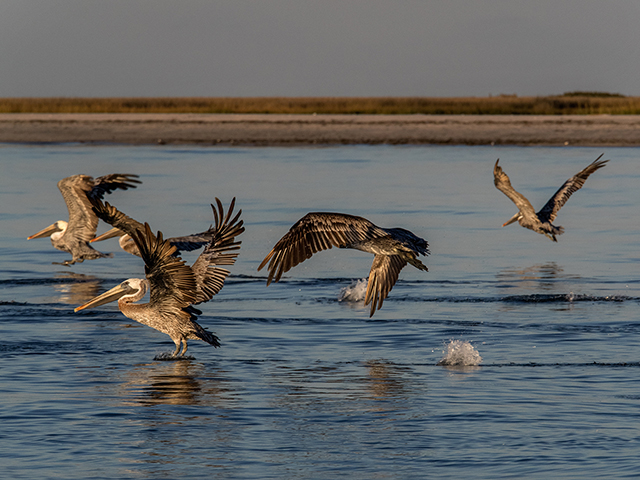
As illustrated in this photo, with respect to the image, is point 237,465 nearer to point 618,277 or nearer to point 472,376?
point 472,376

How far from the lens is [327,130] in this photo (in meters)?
47.0

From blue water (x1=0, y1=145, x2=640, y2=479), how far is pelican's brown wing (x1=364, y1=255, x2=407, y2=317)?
490mm

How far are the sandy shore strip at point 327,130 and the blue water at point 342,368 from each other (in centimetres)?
2484

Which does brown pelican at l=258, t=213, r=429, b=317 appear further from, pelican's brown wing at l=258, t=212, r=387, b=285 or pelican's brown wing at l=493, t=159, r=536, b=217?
pelican's brown wing at l=493, t=159, r=536, b=217

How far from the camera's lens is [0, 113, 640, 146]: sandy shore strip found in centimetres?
4397

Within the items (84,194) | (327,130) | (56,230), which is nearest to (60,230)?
(56,230)

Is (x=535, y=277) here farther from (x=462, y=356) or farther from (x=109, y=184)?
(x=109, y=184)

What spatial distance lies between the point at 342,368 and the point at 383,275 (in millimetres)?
1213

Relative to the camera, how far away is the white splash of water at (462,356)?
30.0ft

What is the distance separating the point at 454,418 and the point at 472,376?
1302 millimetres

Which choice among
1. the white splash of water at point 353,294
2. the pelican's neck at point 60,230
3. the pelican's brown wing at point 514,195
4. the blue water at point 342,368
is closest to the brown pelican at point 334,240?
the blue water at point 342,368

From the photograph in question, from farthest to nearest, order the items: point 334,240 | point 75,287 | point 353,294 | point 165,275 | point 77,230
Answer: point 77,230, point 75,287, point 353,294, point 165,275, point 334,240

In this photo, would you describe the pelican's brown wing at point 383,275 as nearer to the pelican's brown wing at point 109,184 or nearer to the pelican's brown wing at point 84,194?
the pelican's brown wing at point 84,194

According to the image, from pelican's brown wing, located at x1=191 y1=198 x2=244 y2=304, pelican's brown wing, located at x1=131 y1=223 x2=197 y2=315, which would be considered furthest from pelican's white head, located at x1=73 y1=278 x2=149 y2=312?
pelican's brown wing, located at x1=131 y1=223 x2=197 y2=315
